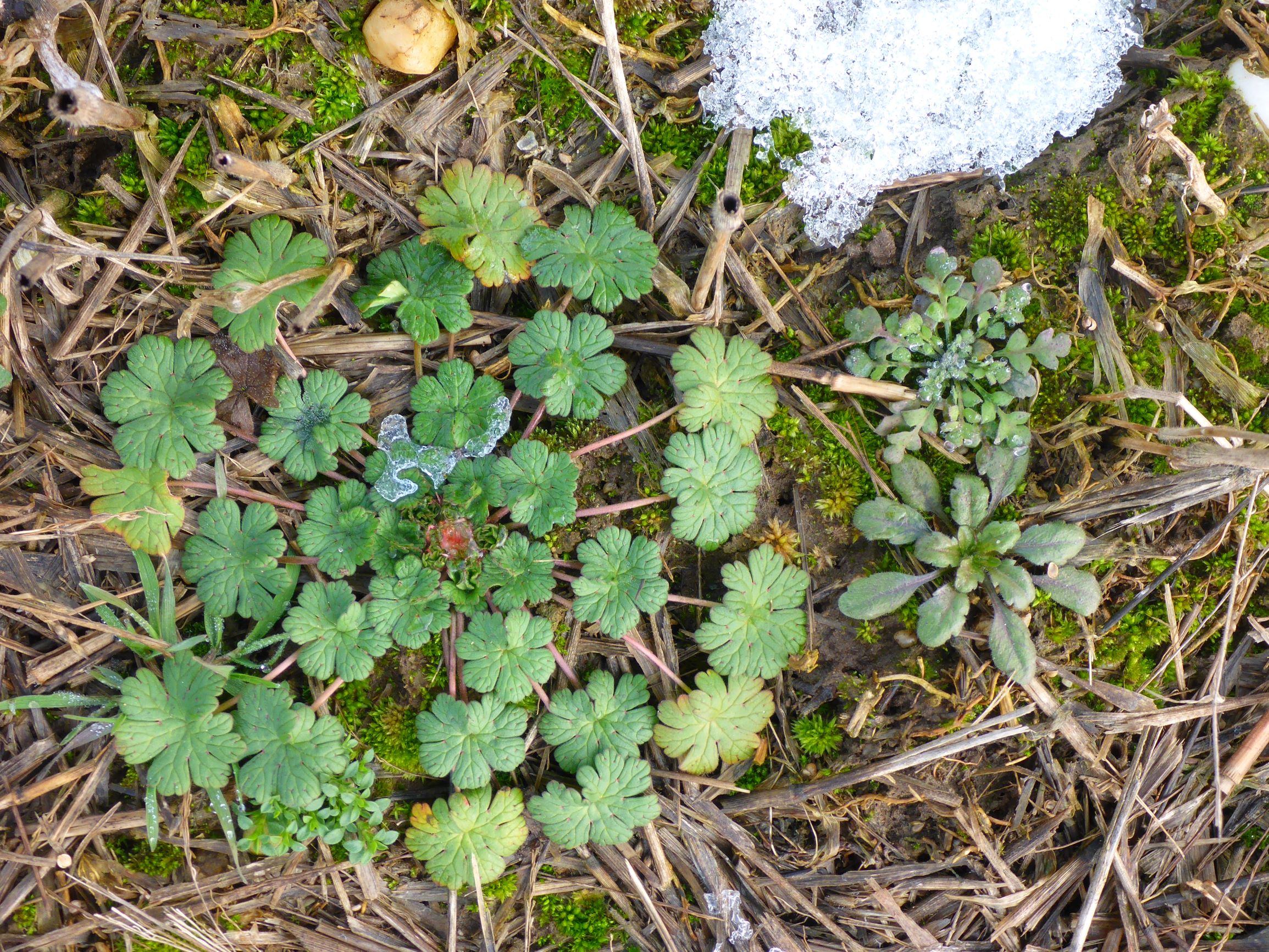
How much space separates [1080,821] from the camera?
→ 11.0 ft

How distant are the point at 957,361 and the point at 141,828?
384cm

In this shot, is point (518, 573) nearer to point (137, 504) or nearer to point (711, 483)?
point (711, 483)

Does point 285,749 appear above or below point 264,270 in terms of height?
below

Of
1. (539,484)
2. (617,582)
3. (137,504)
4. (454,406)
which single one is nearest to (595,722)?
(617,582)

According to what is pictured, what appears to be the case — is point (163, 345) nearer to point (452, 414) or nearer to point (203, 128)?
point (203, 128)

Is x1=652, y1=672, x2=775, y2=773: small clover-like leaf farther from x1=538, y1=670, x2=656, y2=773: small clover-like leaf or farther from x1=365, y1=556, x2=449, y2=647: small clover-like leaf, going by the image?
x1=365, y1=556, x2=449, y2=647: small clover-like leaf

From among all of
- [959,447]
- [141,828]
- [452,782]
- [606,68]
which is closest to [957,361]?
[959,447]

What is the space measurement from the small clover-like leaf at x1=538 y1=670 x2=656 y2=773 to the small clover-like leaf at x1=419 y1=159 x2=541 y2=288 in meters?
1.68

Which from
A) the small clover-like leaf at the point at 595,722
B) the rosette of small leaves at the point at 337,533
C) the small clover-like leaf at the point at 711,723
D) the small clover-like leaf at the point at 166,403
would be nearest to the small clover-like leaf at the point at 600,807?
the small clover-like leaf at the point at 595,722

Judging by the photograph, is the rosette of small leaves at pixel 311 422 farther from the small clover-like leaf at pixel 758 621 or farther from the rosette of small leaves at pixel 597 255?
the small clover-like leaf at pixel 758 621

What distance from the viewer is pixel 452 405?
3.17 metres

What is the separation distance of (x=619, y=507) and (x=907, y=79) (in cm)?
207

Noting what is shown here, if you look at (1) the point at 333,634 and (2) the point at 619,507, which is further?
(2) the point at 619,507

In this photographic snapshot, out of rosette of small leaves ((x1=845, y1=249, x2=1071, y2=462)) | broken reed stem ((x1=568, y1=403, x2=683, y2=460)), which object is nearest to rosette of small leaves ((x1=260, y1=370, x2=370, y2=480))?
broken reed stem ((x1=568, y1=403, x2=683, y2=460))
